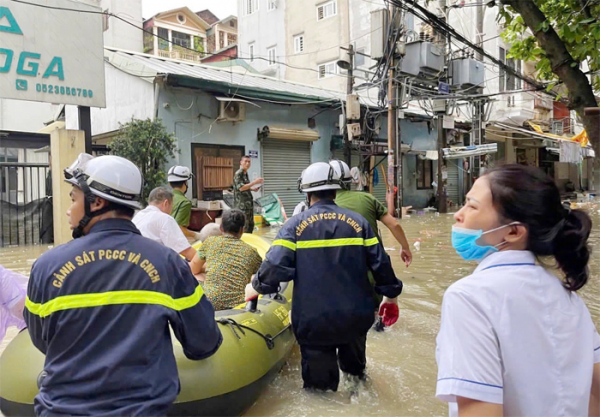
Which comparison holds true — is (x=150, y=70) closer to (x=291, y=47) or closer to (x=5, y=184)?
(x=5, y=184)

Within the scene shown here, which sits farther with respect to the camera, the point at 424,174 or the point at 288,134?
the point at 424,174

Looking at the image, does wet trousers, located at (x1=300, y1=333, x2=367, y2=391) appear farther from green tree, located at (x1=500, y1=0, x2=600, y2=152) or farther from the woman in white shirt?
green tree, located at (x1=500, y1=0, x2=600, y2=152)

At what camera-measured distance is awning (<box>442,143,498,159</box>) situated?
1631 cm

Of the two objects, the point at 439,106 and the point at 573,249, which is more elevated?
the point at 439,106

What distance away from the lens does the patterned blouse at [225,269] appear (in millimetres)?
3705

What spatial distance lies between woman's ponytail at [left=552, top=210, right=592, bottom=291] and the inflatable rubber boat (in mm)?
2150

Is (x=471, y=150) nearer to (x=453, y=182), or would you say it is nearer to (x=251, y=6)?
(x=453, y=182)

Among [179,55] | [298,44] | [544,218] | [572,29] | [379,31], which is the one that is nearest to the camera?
[544,218]

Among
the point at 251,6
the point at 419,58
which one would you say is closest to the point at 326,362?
the point at 419,58

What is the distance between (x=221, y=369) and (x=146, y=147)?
341 inches

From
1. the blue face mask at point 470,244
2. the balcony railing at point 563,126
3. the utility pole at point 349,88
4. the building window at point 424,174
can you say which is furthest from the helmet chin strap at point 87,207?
the balcony railing at point 563,126

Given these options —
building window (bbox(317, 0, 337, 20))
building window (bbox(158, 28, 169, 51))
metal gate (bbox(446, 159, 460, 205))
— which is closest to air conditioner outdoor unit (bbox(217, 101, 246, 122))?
metal gate (bbox(446, 159, 460, 205))

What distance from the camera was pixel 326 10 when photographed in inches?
973

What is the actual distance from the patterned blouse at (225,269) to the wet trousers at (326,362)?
0.84m
